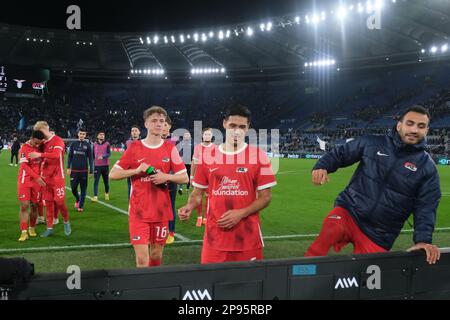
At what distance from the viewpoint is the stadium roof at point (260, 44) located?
38.4 meters

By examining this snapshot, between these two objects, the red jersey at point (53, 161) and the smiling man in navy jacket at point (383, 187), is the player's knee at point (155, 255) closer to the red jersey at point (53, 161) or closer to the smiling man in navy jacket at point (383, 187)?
the smiling man in navy jacket at point (383, 187)

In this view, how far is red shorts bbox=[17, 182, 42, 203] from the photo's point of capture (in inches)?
300

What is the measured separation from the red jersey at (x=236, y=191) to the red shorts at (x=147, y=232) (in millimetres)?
1159

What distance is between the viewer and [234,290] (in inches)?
93.4

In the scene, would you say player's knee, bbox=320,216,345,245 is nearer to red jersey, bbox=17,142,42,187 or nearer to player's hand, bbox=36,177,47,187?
player's hand, bbox=36,177,47,187

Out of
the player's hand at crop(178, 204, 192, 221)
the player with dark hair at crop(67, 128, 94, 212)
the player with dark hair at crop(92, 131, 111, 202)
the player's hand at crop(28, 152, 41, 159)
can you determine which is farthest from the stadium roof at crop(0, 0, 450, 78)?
the player's hand at crop(178, 204, 192, 221)

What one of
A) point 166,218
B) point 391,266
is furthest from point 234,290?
point 166,218

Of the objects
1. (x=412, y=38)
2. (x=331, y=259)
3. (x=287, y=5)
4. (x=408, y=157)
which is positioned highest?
(x=287, y=5)

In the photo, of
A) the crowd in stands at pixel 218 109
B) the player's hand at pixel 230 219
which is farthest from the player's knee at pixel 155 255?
the crowd in stands at pixel 218 109
